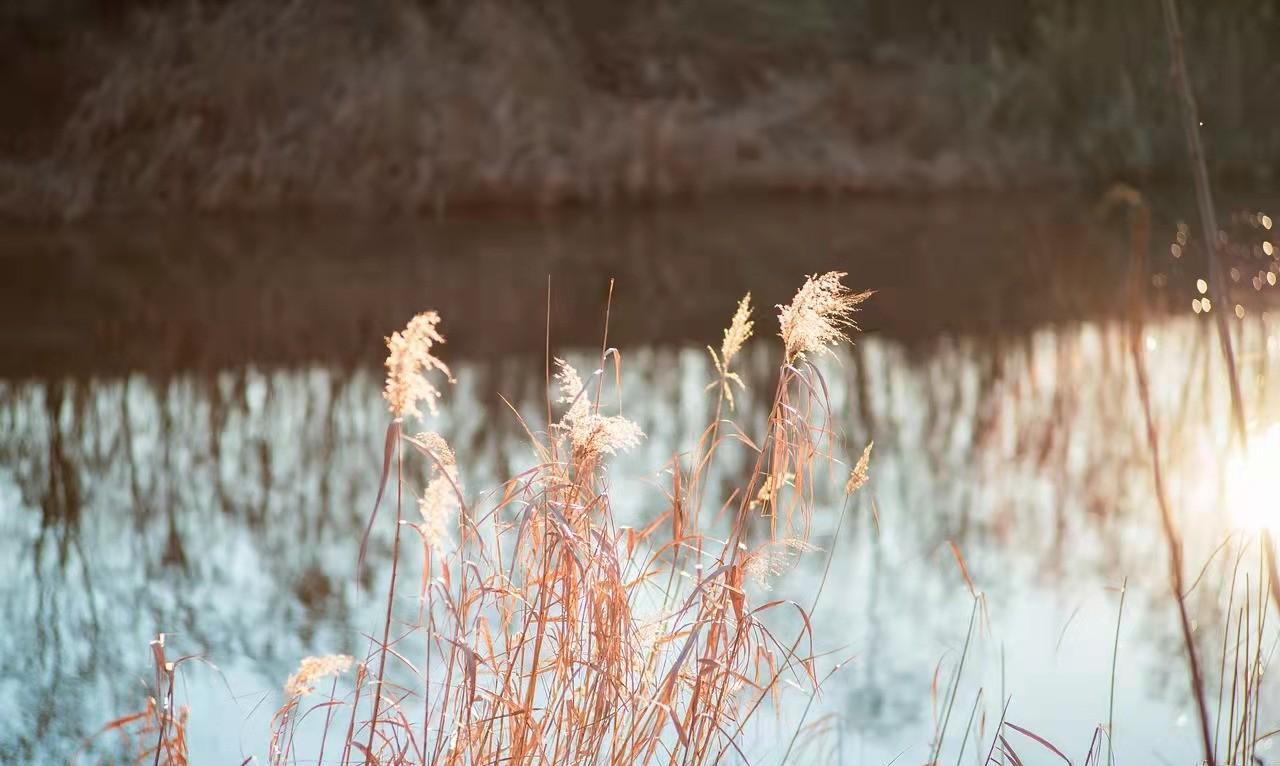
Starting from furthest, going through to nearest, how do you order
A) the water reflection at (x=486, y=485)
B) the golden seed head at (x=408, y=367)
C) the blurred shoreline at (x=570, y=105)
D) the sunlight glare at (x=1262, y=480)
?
the blurred shoreline at (x=570, y=105), the water reflection at (x=486, y=485), the sunlight glare at (x=1262, y=480), the golden seed head at (x=408, y=367)

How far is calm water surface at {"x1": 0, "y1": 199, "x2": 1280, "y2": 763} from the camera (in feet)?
6.31

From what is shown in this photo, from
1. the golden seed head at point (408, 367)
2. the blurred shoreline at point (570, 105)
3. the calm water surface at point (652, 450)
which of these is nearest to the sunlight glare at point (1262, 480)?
the calm water surface at point (652, 450)

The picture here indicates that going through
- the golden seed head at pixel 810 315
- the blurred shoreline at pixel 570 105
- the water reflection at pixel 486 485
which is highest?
the blurred shoreline at pixel 570 105

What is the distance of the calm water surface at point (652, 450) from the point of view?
1924 millimetres

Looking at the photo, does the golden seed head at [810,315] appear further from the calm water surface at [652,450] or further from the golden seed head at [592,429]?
the calm water surface at [652,450]

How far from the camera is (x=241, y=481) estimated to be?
3004 millimetres

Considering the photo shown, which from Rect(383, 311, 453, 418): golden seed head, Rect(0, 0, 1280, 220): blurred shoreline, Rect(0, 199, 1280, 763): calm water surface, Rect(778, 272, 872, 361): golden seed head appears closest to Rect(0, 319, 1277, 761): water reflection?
Rect(0, 199, 1280, 763): calm water surface

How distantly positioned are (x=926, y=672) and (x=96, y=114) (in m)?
6.67

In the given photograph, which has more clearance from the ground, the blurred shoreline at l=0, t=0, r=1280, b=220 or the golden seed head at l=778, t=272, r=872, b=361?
the blurred shoreline at l=0, t=0, r=1280, b=220

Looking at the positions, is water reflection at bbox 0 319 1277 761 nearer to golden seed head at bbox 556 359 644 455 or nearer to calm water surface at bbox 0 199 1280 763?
calm water surface at bbox 0 199 1280 763

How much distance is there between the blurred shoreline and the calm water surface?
4.06ft

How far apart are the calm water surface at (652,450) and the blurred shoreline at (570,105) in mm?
1236

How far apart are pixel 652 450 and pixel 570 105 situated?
4895 millimetres

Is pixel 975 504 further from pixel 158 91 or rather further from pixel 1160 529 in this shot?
pixel 158 91
